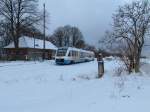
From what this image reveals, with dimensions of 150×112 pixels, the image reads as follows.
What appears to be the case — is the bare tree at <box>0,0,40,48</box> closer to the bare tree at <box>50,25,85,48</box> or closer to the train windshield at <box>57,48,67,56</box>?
the train windshield at <box>57,48,67,56</box>

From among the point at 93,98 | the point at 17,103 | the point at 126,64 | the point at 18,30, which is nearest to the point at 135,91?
the point at 93,98

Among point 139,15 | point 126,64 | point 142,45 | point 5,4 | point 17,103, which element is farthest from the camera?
point 5,4

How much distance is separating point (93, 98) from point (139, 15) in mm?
17004

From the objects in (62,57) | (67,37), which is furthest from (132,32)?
(67,37)

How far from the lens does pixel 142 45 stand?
23000 millimetres

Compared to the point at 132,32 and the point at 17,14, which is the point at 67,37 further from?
the point at 132,32

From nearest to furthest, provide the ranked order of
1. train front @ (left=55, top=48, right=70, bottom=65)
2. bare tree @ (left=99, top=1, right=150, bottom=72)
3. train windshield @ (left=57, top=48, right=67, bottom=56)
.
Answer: bare tree @ (left=99, top=1, right=150, bottom=72) → train front @ (left=55, top=48, right=70, bottom=65) → train windshield @ (left=57, top=48, right=67, bottom=56)

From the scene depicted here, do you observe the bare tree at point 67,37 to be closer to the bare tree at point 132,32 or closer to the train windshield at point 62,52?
the train windshield at point 62,52

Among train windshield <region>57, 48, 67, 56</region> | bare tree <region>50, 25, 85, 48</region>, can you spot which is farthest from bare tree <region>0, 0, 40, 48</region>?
bare tree <region>50, 25, 85, 48</region>

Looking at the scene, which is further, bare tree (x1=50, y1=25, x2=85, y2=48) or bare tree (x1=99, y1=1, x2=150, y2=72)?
bare tree (x1=50, y1=25, x2=85, y2=48)

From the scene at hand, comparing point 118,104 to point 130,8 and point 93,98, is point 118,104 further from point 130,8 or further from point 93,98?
point 130,8

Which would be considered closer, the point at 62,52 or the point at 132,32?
the point at 132,32

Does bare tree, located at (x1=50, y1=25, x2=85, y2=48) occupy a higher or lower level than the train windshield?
higher

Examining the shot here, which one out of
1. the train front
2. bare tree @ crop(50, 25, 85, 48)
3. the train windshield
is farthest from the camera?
bare tree @ crop(50, 25, 85, 48)
